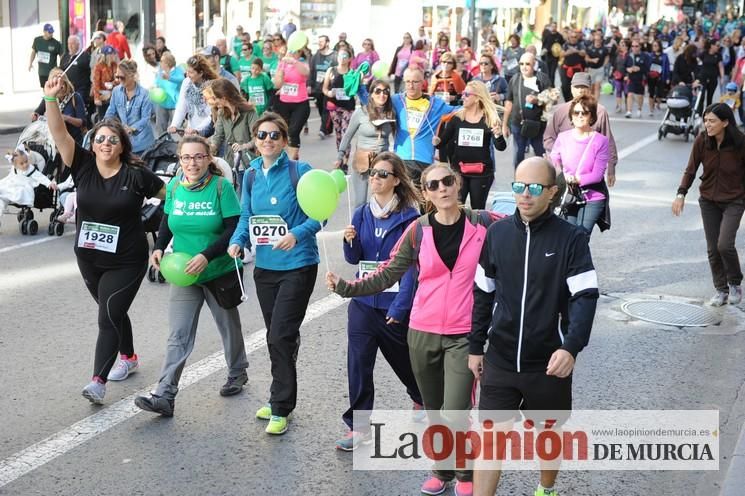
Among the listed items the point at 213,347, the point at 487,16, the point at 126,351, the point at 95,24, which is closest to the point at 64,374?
the point at 126,351

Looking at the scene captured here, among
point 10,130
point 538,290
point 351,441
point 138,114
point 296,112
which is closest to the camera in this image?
point 538,290

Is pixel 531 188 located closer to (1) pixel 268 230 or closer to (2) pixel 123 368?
(1) pixel 268 230

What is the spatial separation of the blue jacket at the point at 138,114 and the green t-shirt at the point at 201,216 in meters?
5.91

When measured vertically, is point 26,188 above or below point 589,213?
below

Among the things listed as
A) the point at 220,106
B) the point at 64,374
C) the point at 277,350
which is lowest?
the point at 64,374

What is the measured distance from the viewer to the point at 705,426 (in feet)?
20.9

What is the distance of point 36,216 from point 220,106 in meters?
3.80

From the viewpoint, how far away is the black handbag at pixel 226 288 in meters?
6.32

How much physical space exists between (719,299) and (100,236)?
540cm

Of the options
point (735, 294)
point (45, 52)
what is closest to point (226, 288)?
point (735, 294)

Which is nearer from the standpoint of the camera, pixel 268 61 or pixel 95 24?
pixel 268 61

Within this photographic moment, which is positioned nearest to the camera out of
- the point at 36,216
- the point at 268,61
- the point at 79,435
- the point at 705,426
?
the point at 79,435

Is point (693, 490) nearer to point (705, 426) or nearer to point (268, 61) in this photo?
point (705, 426)

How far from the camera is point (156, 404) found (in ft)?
20.0
